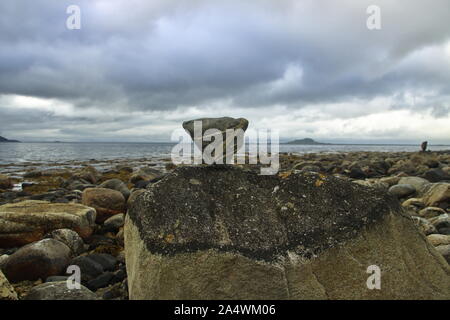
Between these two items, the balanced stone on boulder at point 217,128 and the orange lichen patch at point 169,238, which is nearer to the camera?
the orange lichen patch at point 169,238

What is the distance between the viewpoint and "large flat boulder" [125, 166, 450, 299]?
409cm

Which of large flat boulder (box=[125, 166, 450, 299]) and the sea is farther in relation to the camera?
the sea

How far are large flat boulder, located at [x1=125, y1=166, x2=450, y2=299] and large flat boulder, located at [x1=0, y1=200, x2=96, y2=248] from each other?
450 cm

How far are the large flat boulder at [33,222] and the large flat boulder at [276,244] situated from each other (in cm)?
450

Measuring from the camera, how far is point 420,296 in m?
4.29

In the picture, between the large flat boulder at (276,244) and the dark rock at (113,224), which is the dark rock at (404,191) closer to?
the large flat boulder at (276,244)

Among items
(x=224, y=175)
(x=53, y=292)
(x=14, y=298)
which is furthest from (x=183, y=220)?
(x=14, y=298)

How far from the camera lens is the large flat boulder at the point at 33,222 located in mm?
8109

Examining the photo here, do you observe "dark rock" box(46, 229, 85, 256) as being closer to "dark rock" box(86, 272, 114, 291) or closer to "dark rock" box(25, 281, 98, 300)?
"dark rock" box(86, 272, 114, 291)

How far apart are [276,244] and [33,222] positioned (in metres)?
6.70

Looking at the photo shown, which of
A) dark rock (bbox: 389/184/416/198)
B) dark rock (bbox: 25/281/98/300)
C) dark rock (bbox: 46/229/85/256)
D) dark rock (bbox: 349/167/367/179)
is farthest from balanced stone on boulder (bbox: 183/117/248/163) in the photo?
dark rock (bbox: 349/167/367/179)

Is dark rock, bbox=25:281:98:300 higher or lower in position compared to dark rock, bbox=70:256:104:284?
higher

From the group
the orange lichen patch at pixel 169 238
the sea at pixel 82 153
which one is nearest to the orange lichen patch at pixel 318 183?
the orange lichen patch at pixel 169 238
